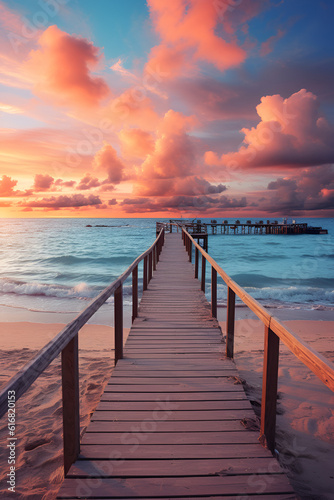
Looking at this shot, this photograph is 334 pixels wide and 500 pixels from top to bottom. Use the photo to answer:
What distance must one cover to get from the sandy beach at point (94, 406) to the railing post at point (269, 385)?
81cm

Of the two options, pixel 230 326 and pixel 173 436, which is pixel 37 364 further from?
pixel 230 326

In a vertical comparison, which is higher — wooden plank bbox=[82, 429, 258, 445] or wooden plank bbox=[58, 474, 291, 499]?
wooden plank bbox=[58, 474, 291, 499]

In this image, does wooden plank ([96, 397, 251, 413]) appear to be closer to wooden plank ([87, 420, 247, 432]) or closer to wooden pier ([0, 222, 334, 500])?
wooden pier ([0, 222, 334, 500])

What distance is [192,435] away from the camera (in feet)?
7.14

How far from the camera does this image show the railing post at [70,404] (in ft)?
5.91

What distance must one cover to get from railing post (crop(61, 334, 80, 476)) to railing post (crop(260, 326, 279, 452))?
1249 mm

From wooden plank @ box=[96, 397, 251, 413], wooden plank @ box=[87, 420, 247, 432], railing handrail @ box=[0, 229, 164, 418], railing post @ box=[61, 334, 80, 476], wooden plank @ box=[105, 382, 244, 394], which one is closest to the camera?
railing handrail @ box=[0, 229, 164, 418]

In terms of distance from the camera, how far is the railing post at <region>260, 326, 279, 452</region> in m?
1.97

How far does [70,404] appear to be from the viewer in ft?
6.06

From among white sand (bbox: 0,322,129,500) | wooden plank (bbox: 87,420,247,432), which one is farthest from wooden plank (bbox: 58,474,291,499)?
white sand (bbox: 0,322,129,500)

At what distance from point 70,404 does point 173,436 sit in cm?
82

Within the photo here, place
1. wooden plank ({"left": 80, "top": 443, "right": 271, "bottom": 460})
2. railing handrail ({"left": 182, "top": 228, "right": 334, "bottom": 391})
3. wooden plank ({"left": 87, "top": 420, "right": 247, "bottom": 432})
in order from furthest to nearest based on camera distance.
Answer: wooden plank ({"left": 87, "top": 420, "right": 247, "bottom": 432}) → wooden plank ({"left": 80, "top": 443, "right": 271, "bottom": 460}) → railing handrail ({"left": 182, "top": 228, "right": 334, "bottom": 391})

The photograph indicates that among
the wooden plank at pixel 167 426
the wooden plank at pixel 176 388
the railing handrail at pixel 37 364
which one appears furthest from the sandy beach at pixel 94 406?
the railing handrail at pixel 37 364

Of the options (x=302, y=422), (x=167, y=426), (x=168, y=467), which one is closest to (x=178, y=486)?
(x=168, y=467)
